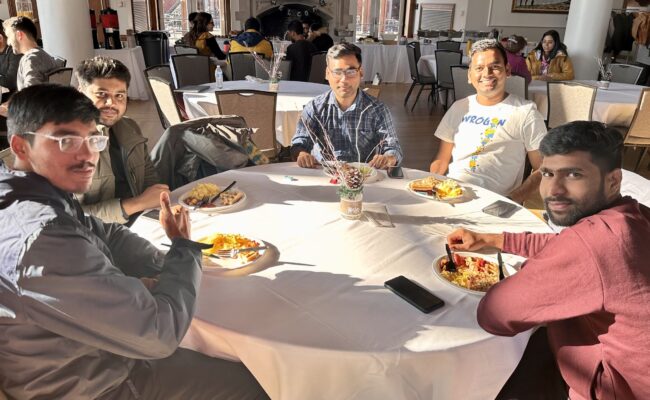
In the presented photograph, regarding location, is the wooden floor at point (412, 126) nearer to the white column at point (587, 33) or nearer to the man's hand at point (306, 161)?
the white column at point (587, 33)

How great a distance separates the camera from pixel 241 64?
5.84m

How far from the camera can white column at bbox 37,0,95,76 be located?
6121mm

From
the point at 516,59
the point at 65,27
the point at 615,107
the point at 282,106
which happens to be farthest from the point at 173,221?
the point at 65,27

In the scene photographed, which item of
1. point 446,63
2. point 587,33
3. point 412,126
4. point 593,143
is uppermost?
point 587,33

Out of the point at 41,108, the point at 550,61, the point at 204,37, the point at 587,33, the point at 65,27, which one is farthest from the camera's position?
the point at 204,37

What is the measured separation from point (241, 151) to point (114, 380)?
4.76ft

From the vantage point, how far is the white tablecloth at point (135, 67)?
7.48 meters

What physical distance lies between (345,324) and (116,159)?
1438 mm

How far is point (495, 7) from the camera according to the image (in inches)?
466

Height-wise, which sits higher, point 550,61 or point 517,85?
point 550,61

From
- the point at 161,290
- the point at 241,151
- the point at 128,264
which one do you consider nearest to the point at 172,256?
the point at 161,290

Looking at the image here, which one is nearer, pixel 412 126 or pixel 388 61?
pixel 412 126

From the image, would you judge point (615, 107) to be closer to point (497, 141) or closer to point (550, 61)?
point (550, 61)

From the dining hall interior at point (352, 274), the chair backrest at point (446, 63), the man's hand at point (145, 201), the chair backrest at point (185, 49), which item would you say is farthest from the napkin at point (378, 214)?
A: the chair backrest at point (185, 49)
